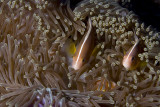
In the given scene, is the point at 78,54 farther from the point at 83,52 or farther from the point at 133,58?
the point at 133,58

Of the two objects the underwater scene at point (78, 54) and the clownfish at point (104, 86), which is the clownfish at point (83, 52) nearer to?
the underwater scene at point (78, 54)

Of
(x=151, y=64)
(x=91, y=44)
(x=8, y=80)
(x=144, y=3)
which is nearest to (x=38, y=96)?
(x=8, y=80)

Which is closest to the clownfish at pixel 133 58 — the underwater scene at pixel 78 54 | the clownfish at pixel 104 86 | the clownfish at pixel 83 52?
the underwater scene at pixel 78 54

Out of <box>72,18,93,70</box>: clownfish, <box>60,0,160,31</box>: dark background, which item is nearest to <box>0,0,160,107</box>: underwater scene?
<box>72,18,93,70</box>: clownfish

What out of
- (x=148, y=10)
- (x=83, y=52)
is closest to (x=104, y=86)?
(x=83, y=52)

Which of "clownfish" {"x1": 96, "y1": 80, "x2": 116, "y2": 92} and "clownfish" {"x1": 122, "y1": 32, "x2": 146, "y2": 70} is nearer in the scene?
"clownfish" {"x1": 96, "y1": 80, "x2": 116, "y2": 92}

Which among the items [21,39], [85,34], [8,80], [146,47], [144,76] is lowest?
[144,76]

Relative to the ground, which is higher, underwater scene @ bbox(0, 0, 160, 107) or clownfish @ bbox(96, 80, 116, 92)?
underwater scene @ bbox(0, 0, 160, 107)

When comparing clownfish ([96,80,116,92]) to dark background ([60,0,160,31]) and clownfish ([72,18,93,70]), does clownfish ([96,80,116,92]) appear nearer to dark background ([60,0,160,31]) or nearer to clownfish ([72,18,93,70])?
clownfish ([72,18,93,70])

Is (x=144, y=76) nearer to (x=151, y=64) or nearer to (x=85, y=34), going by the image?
(x=151, y=64)
